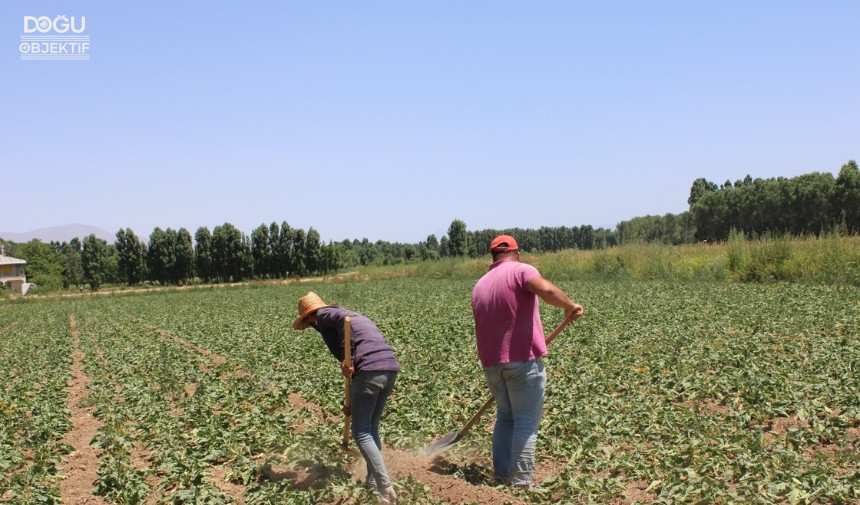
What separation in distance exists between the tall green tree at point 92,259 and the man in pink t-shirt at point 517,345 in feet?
270

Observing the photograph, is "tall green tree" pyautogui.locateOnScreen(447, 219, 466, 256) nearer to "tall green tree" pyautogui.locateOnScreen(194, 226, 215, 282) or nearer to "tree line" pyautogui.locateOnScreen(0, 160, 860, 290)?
"tree line" pyautogui.locateOnScreen(0, 160, 860, 290)

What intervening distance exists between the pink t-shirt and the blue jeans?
0.32ft

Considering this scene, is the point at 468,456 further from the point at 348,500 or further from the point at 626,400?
the point at 626,400

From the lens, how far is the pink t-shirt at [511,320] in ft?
17.4

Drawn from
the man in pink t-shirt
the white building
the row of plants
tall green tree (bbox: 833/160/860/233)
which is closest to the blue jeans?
→ the man in pink t-shirt

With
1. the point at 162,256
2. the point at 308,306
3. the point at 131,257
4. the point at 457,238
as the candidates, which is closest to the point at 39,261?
the point at 131,257

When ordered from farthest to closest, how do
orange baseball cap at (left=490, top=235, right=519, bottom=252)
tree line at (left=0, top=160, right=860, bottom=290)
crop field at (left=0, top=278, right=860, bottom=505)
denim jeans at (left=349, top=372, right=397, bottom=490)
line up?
tree line at (left=0, top=160, right=860, bottom=290)
orange baseball cap at (left=490, top=235, right=519, bottom=252)
crop field at (left=0, top=278, right=860, bottom=505)
denim jeans at (left=349, top=372, right=397, bottom=490)

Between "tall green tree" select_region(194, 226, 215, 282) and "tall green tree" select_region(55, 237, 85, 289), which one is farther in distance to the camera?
"tall green tree" select_region(55, 237, 85, 289)

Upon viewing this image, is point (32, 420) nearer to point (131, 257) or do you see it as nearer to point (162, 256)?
point (162, 256)

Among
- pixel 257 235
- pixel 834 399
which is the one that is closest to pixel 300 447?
pixel 834 399

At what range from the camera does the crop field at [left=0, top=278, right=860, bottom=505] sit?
5.27m

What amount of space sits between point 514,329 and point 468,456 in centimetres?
165

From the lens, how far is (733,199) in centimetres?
6450

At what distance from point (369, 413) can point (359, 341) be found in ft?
2.00
